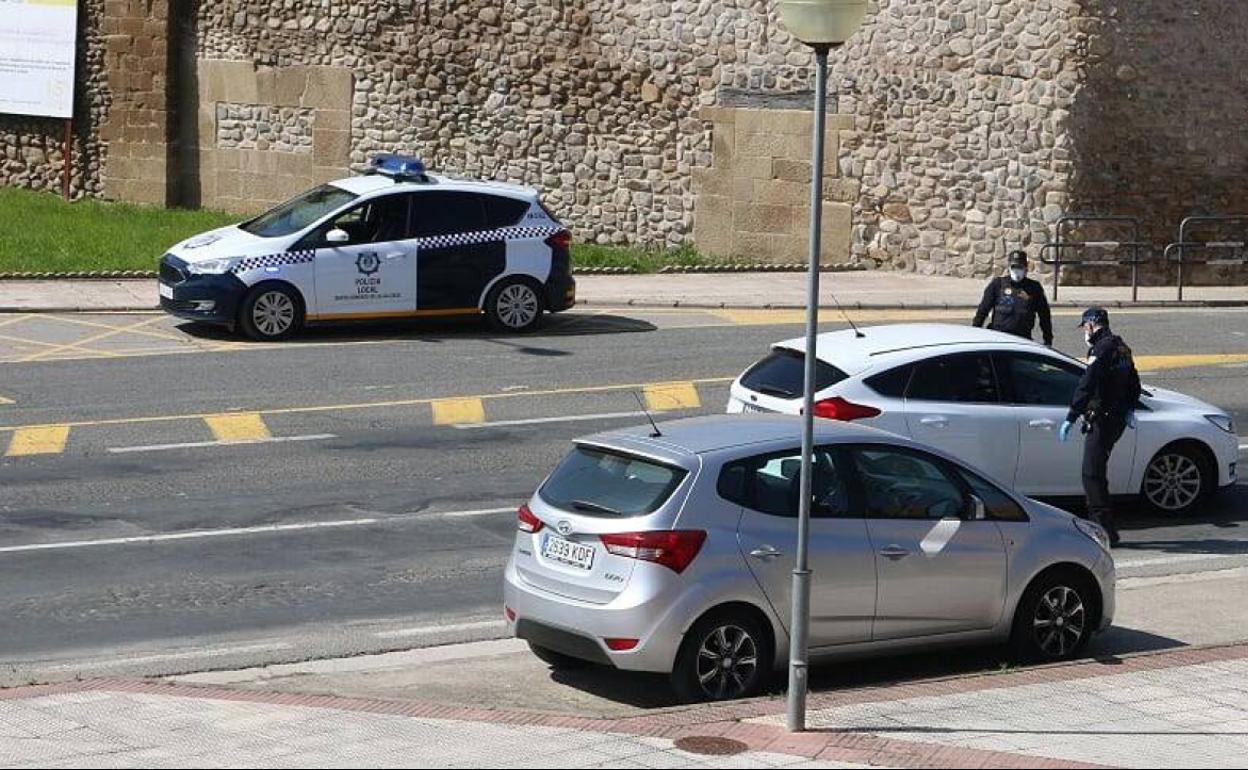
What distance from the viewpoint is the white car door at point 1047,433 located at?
16.8m

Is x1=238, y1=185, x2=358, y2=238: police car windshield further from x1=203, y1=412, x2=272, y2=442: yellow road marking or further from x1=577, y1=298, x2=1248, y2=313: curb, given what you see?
x1=203, y1=412, x2=272, y2=442: yellow road marking

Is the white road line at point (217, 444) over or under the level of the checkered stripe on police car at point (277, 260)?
under

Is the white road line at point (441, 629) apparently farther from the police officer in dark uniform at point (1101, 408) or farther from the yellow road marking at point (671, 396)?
the yellow road marking at point (671, 396)

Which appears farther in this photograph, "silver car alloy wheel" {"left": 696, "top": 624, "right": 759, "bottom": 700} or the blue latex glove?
the blue latex glove

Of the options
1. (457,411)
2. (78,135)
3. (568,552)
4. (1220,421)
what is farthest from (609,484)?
(78,135)

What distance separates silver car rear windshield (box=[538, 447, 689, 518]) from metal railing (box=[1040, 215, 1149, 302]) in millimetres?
17506

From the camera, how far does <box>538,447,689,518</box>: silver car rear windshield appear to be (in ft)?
39.3

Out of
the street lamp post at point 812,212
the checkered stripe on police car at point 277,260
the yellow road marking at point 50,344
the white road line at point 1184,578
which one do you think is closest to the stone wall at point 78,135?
the yellow road marking at point 50,344

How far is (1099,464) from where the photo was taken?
16094 millimetres

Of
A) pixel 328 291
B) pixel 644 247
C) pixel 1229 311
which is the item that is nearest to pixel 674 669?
pixel 328 291

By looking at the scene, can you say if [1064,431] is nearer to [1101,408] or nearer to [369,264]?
[1101,408]

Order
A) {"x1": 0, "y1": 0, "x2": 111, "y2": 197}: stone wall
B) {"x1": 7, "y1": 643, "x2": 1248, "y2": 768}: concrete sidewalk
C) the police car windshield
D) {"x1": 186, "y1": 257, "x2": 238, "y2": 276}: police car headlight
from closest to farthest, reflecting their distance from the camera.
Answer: {"x1": 7, "y1": 643, "x2": 1248, "y2": 768}: concrete sidewalk → {"x1": 186, "y1": 257, "x2": 238, "y2": 276}: police car headlight → the police car windshield → {"x1": 0, "y1": 0, "x2": 111, "y2": 197}: stone wall

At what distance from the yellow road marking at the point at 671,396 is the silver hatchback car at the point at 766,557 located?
815 cm

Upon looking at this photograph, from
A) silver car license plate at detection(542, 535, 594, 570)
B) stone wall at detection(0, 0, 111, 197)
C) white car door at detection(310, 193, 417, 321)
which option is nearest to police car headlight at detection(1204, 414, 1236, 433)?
silver car license plate at detection(542, 535, 594, 570)
